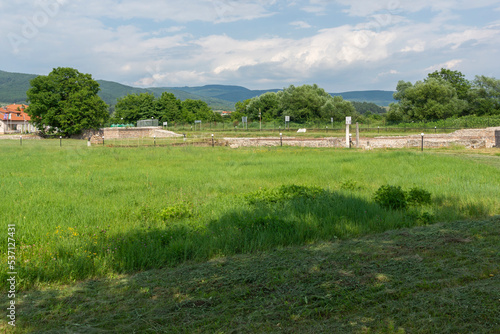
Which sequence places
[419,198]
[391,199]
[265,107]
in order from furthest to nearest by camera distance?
1. [265,107]
2. [419,198]
3. [391,199]

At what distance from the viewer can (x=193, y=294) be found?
445 centimetres

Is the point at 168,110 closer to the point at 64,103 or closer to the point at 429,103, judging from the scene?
the point at 64,103

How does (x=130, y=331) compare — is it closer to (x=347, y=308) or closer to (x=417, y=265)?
(x=347, y=308)

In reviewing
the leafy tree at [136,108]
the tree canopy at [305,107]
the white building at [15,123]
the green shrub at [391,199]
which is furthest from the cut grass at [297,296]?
the white building at [15,123]

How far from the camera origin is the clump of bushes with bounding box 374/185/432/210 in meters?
9.03

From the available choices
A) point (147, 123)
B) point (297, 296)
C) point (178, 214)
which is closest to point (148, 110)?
point (147, 123)

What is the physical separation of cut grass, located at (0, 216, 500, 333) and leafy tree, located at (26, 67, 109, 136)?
56933mm

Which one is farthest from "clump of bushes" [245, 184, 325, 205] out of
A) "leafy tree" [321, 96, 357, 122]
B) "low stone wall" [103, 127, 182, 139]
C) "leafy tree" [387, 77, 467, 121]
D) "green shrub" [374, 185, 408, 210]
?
"leafy tree" [321, 96, 357, 122]

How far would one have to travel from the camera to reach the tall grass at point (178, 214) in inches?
227

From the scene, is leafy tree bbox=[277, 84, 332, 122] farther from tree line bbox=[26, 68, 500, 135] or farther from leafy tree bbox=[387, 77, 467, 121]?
leafy tree bbox=[387, 77, 467, 121]

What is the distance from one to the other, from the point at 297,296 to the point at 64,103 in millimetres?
60714

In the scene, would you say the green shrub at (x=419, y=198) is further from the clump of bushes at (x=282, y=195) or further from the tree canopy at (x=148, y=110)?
the tree canopy at (x=148, y=110)

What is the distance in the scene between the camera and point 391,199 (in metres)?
9.12

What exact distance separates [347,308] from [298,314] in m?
0.53
